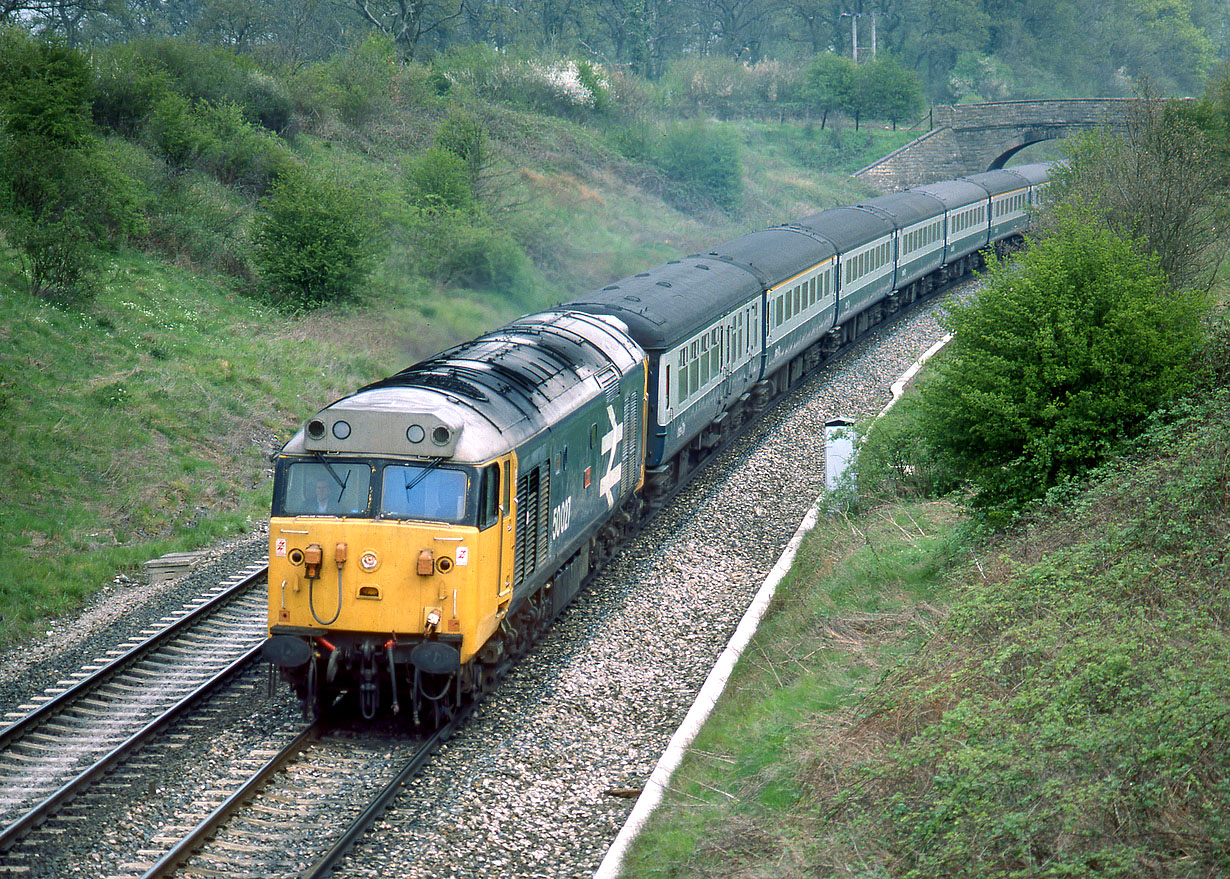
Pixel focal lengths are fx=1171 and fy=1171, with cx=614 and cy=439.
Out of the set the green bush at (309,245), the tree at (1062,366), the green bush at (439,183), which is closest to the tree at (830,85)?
the green bush at (439,183)

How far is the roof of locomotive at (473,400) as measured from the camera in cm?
1047

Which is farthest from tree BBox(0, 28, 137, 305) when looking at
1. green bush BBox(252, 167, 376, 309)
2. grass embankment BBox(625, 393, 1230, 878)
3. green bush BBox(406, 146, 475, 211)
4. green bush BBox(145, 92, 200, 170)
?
grass embankment BBox(625, 393, 1230, 878)

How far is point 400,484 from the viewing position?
10.5 m

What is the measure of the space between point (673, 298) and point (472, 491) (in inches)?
384

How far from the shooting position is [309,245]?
97.2 ft

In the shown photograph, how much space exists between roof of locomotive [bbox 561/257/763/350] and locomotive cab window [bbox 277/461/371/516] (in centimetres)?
765

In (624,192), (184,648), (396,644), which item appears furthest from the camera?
(624,192)

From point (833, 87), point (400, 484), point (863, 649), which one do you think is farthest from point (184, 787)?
point (833, 87)

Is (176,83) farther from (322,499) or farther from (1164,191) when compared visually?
(322,499)

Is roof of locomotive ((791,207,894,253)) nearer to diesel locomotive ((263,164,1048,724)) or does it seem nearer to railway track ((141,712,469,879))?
diesel locomotive ((263,164,1048,724))

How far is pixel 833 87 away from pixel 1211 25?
51.0m

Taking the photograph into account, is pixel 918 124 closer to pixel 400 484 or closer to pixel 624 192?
pixel 624 192

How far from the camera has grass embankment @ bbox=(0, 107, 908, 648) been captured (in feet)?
56.1

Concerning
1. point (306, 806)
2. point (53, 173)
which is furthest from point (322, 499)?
point (53, 173)
